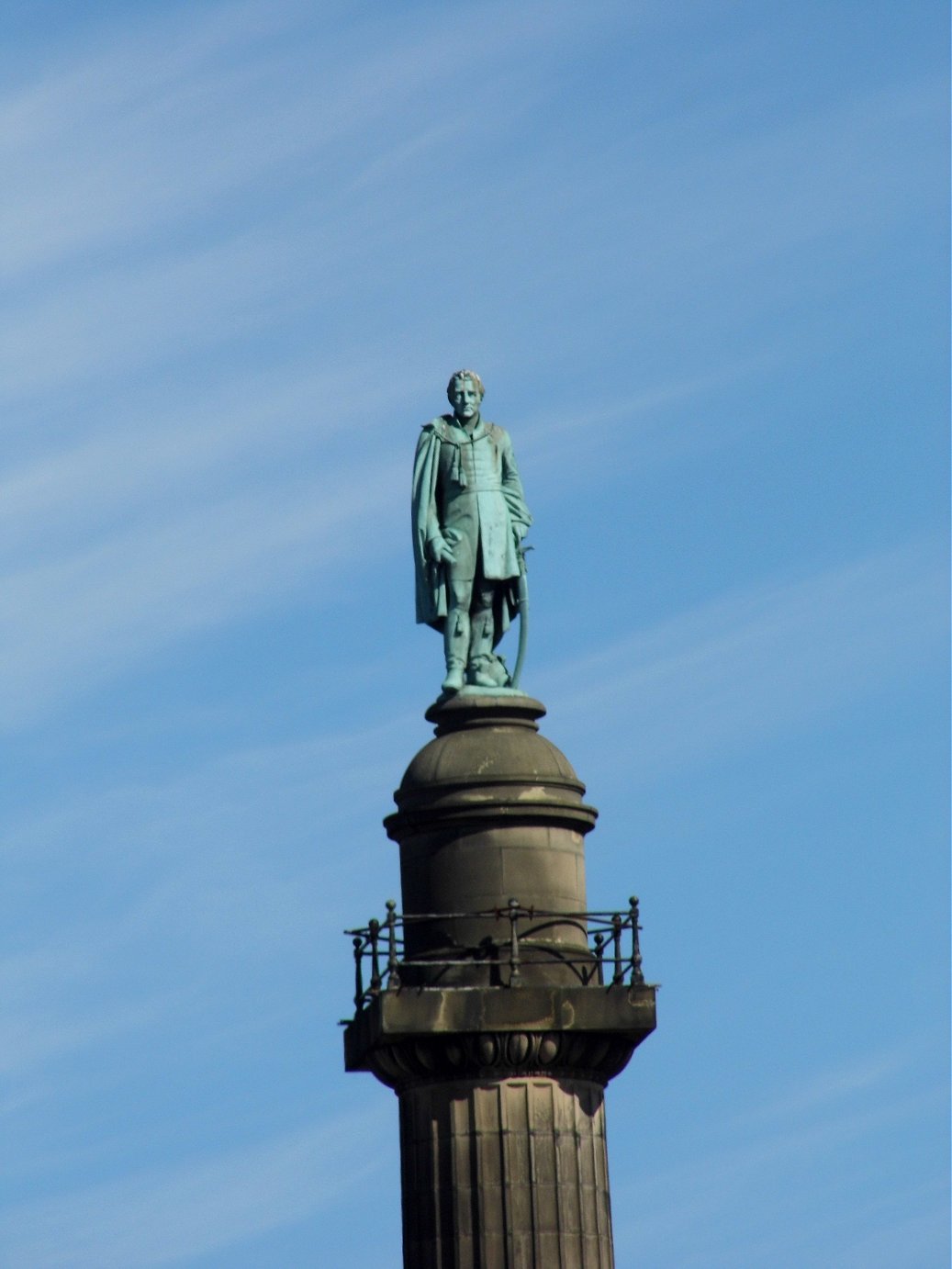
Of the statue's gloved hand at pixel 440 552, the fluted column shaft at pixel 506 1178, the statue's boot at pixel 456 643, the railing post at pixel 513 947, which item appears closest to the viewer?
the fluted column shaft at pixel 506 1178

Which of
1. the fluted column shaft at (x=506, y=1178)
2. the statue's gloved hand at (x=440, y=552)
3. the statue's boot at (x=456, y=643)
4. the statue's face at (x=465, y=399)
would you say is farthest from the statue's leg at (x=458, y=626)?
the fluted column shaft at (x=506, y=1178)

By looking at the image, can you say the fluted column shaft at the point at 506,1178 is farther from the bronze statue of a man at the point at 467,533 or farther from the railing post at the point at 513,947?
the bronze statue of a man at the point at 467,533

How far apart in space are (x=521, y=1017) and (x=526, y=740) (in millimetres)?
4380

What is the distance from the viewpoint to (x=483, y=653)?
171ft

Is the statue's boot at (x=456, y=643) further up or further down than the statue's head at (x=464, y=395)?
further down

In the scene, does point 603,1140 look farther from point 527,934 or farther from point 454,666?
point 454,666

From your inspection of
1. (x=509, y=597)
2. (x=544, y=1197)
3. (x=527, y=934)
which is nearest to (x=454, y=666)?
(x=509, y=597)

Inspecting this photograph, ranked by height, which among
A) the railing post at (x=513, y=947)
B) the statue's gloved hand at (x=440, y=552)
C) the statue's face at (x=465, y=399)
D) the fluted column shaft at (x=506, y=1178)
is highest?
the statue's face at (x=465, y=399)

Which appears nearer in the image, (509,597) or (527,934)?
(527,934)

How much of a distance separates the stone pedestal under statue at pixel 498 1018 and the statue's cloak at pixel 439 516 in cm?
289

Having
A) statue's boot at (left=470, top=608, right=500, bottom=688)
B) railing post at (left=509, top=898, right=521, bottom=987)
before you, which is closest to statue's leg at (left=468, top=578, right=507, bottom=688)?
statue's boot at (left=470, top=608, right=500, bottom=688)

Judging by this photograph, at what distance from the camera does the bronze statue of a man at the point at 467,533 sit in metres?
52.2

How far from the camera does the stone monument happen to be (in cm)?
4847

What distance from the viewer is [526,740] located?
5072cm
